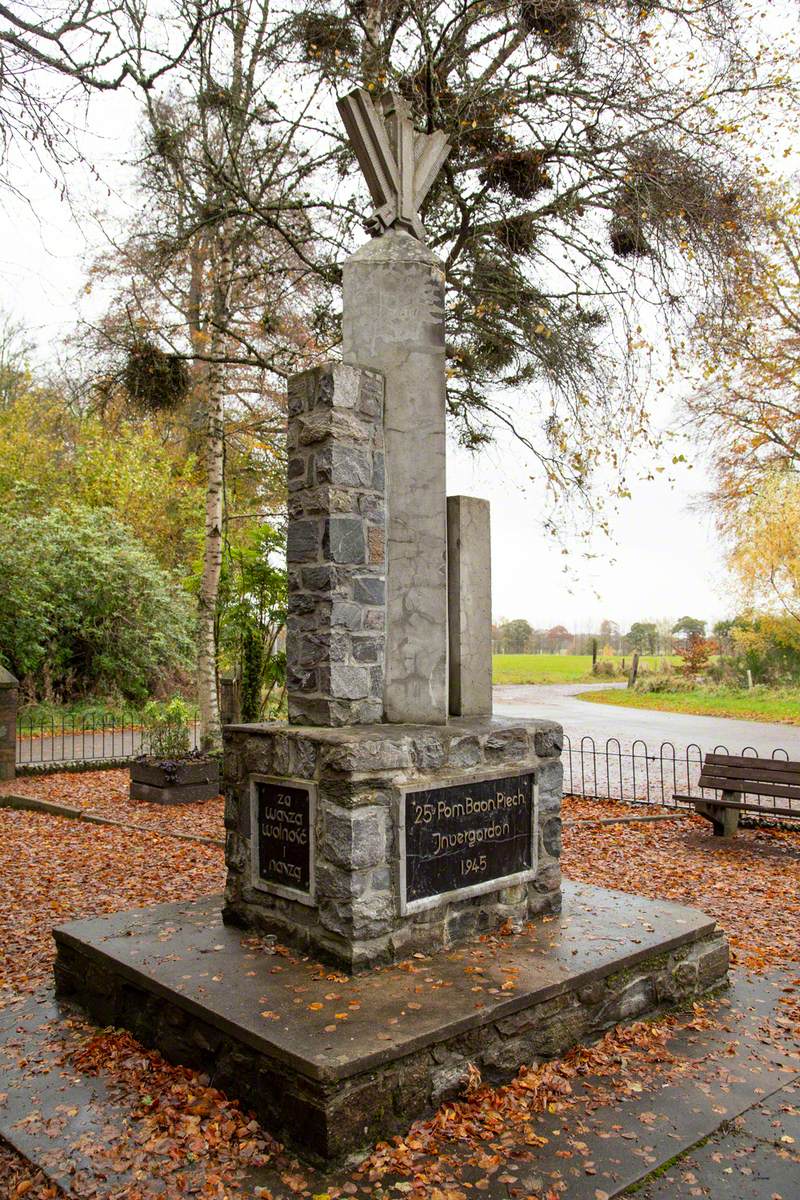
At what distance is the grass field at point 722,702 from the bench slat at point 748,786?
1178 centimetres

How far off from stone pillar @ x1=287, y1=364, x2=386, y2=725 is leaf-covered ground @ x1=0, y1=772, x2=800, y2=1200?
6.07 ft

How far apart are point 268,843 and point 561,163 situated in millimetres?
7971

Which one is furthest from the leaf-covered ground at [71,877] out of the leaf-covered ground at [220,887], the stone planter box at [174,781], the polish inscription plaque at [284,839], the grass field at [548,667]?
the grass field at [548,667]

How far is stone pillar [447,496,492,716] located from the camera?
508 centimetres

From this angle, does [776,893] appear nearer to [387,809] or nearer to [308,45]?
[387,809]

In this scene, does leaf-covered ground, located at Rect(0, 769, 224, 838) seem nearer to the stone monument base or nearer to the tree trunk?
the tree trunk

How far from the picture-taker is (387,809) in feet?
13.7

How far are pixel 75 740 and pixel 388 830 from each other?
13.2 m

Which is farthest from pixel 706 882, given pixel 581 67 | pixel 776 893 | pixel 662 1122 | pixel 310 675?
pixel 581 67

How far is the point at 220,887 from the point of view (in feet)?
22.4

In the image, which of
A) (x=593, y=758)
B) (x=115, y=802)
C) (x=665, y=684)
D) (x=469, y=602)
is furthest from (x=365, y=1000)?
(x=665, y=684)

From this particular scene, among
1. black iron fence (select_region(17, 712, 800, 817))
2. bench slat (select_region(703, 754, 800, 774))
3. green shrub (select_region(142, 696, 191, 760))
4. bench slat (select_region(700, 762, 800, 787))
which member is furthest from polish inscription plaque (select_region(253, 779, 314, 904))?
green shrub (select_region(142, 696, 191, 760))

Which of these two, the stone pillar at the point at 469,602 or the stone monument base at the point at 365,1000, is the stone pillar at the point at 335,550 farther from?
the stone monument base at the point at 365,1000

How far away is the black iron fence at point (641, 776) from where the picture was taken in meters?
10.6
